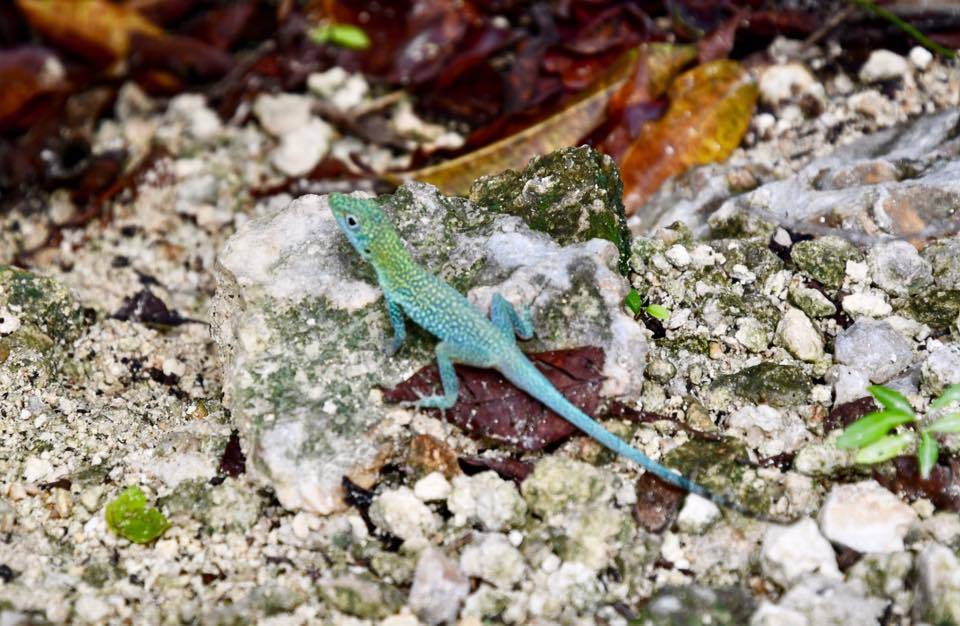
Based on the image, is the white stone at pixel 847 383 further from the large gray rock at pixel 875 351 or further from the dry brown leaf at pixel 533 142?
the dry brown leaf at pixel 533 142

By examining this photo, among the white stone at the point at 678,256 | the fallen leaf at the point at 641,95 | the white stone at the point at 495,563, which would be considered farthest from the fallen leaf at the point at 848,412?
the fallen leaf at the point at 641,95

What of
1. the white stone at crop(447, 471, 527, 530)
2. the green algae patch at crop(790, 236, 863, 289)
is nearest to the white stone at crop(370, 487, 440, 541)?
the white stone at crop(447, 471, 527, 530)

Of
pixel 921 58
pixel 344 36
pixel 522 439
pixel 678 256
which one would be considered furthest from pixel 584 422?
pixel 344 36

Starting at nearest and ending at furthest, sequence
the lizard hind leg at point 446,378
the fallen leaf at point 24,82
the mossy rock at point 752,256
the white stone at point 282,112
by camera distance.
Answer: the lizard hind leg at point 446,378, the mossy rock at point 752,256, the white stone at point 282,112, the fallen leaf at point 24,82

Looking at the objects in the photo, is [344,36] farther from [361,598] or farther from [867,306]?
[361,598]

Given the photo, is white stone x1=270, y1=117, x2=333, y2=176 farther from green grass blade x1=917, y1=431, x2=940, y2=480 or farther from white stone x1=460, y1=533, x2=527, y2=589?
green grass blade x1=917, y1=431, x2=940, y2=480

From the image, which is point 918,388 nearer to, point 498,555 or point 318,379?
point 498,555

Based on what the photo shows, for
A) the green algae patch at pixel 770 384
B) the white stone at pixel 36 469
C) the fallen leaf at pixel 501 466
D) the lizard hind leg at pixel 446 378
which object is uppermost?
the lizard hind leg at pixel 446 378

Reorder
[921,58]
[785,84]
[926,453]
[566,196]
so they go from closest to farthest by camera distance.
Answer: [926,453], [566,196], [921,58], [785,84]

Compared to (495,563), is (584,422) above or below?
above
